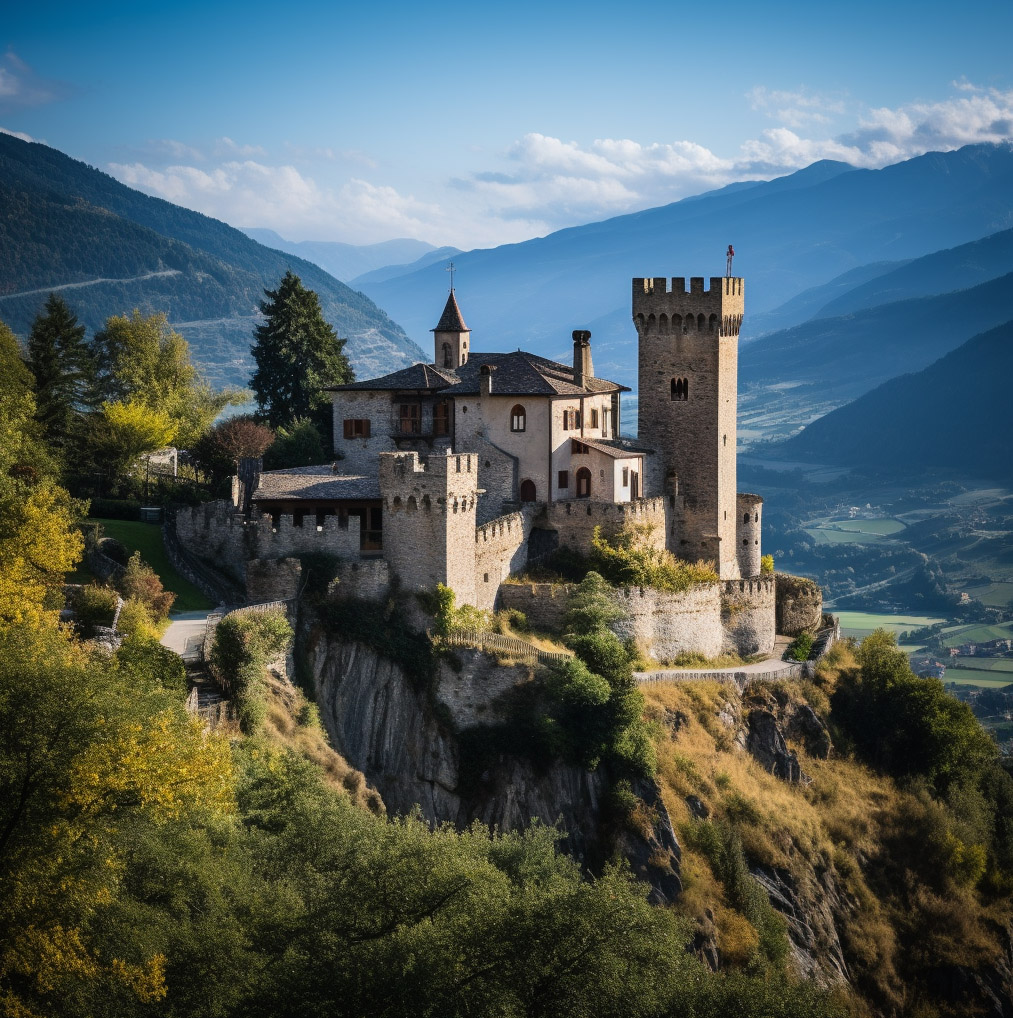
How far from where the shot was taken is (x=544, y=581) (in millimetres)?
59094

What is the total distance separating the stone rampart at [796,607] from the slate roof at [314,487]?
A: 24204 mm

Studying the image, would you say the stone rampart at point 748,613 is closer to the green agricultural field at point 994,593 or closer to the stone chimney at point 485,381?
the stone chimney at point 485,381

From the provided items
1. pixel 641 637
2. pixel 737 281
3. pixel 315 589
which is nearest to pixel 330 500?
pixel 315 589

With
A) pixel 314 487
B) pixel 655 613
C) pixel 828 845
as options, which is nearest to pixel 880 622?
pixel 828 845

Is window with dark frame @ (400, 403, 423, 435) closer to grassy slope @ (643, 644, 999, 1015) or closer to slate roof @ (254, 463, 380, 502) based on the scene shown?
slate roof @ (254, 463, 380, 502)

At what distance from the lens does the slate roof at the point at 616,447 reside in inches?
2431

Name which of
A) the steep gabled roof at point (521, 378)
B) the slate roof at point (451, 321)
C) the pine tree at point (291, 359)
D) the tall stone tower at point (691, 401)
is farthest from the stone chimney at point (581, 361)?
the pine tree at point (291, 359)

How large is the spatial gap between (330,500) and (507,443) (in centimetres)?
1021

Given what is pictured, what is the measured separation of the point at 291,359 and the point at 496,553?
26993 mm

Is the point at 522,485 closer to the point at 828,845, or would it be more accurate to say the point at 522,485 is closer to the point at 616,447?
the point at 616,447

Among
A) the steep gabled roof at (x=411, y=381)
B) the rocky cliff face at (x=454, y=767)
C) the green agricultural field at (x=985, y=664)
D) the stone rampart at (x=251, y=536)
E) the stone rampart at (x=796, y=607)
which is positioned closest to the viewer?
the rocky cliff face at (x=454, y=767)

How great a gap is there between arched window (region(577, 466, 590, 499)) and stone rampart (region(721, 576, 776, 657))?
7.68m

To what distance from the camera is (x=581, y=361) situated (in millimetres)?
65125

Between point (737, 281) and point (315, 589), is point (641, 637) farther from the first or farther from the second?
point (737, 281)
